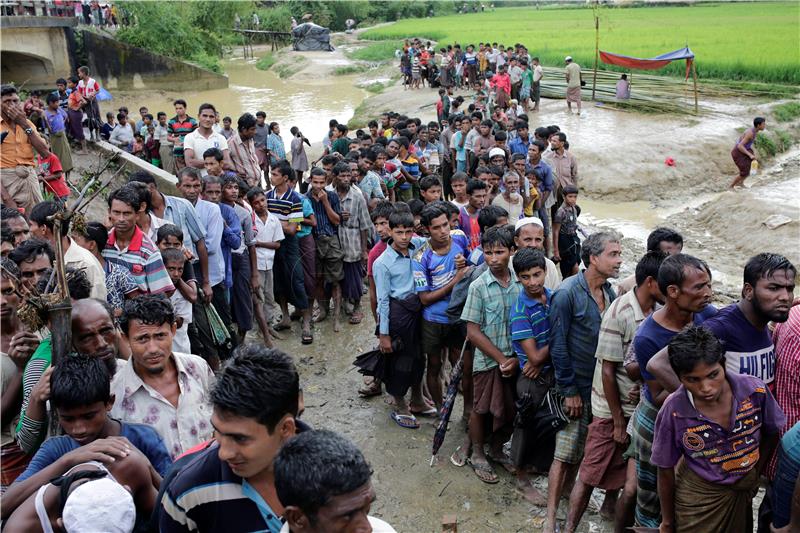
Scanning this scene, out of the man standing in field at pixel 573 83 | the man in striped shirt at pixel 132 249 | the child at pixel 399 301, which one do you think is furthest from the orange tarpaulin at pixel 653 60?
the man in striped shirt at pixel 132 249

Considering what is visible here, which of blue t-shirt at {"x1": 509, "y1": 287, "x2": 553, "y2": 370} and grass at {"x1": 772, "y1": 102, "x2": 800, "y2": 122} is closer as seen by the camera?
blue t-shirt at {"x1": 509, "y1": 287, "x2": 553, "y2": 370}

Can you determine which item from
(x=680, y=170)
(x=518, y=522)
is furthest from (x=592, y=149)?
(x=518, y=522)

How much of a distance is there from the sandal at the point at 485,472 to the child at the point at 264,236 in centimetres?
262

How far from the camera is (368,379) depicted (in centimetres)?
582

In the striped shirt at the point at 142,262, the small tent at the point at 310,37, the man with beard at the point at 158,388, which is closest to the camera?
the man with beard at the point at 158,388

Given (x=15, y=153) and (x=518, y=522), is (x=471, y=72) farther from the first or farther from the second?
(x=518, y=522)

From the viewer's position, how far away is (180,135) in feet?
33.5

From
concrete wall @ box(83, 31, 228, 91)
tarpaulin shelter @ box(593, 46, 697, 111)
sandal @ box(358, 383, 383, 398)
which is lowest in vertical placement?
sandal @ box(358, 383, 383, 398)

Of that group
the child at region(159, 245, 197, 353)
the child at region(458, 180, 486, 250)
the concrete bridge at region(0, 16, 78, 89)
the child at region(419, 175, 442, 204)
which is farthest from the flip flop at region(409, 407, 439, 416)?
the concrete bridge at region(0, 16, 78, 89)

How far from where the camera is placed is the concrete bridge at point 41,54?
23078 millimetres

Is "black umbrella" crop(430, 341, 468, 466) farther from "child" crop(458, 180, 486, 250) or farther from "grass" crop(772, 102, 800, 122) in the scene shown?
"grass" crop(772, 102, 800, 122)

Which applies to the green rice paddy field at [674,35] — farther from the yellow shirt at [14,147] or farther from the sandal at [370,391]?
the yellow shirt at [14,147]

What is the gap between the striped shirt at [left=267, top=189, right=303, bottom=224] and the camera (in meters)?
6.41

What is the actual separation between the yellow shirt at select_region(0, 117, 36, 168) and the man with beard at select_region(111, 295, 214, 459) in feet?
14.4
